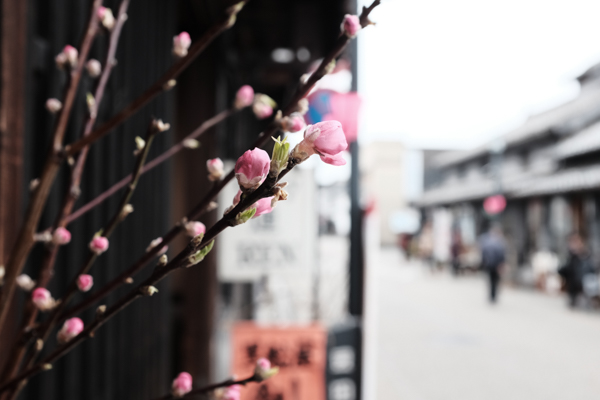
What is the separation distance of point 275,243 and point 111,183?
1.20 m

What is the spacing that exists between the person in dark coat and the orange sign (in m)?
10.8

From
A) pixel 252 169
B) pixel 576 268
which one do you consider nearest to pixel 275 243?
pixel 252 169

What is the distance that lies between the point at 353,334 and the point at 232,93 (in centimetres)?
473

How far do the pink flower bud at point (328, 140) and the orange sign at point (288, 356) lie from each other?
2625 millimetres

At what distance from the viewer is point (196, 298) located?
474cm

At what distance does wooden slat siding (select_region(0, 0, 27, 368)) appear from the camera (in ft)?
4.14

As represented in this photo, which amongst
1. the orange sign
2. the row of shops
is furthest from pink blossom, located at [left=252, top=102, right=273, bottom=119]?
the row of shops

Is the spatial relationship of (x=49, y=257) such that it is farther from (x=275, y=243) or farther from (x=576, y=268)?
(x=576, y=268)

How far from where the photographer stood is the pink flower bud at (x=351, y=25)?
21.9 inches

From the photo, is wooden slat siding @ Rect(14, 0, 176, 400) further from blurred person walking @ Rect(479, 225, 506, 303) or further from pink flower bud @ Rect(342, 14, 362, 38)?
blurred person walking @ Rect(479, 225, 506, 303)

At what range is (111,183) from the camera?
6.69 ft

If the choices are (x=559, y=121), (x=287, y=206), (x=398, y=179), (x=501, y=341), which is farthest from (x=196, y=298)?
(x=398, y=179)

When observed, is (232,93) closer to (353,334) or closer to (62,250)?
(353,334)

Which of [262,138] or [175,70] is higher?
[175,70]
